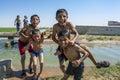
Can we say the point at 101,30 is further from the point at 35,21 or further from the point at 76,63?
the point at 76,63

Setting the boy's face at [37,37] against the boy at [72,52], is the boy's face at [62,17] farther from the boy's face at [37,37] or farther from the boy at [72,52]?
the boy's face at [37,37]

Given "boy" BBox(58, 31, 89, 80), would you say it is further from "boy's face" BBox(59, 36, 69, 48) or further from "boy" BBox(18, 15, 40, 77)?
"boy" BBox(18, 15, 40, 77)

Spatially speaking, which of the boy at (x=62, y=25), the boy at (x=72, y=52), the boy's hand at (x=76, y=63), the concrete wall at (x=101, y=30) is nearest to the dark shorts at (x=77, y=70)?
the boy at (x=72, y=52)

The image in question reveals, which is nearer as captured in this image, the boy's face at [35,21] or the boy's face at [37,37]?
the boy's face at [37,37]

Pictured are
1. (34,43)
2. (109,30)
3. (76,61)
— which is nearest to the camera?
(76,61)

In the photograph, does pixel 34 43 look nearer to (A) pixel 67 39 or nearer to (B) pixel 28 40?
(B) pixel 28 40

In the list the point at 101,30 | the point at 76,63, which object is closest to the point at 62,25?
the point at 76,63

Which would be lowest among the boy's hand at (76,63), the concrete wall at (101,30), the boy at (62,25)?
the concrete wall at (101,30)

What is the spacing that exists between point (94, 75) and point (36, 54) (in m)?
1.62

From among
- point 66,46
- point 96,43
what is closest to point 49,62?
point 66,46

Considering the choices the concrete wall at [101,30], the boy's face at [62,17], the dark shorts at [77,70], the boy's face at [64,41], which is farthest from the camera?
the concrete wall at [101,30]

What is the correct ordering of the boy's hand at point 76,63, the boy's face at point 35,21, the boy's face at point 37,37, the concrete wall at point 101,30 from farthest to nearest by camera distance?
the concrete wall at point 101,30 → the boy's face at point 35,21 → the boy's face at point 37,37 → the boy's hand at point 76,63

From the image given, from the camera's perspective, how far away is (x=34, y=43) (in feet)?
23.0

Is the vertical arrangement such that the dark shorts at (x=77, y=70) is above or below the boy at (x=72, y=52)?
below
